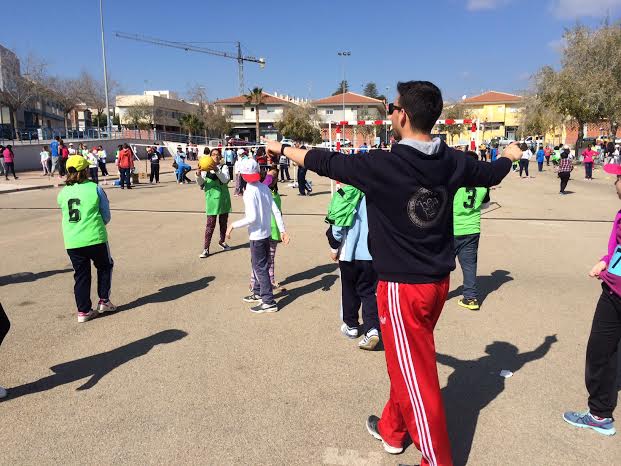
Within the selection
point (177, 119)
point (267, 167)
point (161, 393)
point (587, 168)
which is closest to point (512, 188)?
point (587, 168)

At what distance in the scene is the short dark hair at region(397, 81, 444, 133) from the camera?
238 cm

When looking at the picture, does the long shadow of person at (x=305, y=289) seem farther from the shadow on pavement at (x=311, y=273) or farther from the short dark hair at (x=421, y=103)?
the short dark hair at (x=421, y=103)

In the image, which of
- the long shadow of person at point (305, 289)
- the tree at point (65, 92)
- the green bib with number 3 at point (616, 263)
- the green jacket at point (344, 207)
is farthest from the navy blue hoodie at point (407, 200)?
the tree at point (65, 92)

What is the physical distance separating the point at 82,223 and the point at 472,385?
409cm

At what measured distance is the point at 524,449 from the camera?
3.03 metres

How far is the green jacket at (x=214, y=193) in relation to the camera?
8195 mm

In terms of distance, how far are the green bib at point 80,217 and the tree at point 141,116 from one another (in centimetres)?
6522

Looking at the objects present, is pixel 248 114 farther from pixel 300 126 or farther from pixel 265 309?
pixel 265 309

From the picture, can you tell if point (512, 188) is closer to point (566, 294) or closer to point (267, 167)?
point (566, 294)

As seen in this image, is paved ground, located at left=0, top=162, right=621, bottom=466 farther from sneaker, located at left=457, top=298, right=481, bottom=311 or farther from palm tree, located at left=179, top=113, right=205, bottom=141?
palm tree, located at left=179, top=113, right=205, bottom=141

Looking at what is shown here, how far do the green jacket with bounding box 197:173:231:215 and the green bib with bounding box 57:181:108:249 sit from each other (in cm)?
306

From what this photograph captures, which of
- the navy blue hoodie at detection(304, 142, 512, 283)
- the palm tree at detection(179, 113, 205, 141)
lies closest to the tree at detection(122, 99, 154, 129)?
the palm tree at detection(179, 113, 205, 141)

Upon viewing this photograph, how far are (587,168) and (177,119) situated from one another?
65902 millimetres

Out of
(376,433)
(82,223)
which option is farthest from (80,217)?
(376,433)
